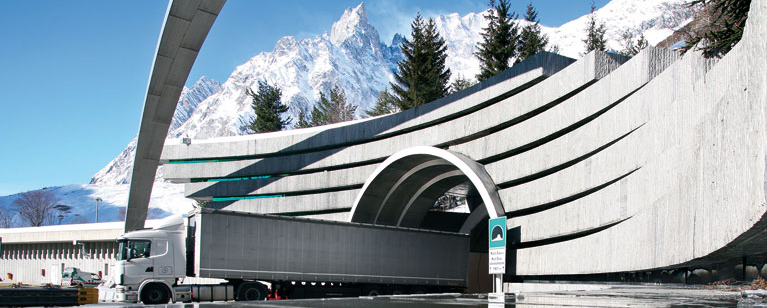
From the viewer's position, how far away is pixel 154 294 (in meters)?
23.4

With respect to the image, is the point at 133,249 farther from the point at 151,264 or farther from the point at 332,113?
the point at 332,113

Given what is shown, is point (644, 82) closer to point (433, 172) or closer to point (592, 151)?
point (592, 151)

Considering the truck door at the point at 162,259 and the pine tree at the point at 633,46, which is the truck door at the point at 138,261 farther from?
the pine tree at the point at 633,46

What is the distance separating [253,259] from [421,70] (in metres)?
50.7

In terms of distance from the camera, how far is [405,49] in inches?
2884

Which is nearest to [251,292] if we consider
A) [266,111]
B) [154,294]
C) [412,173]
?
[154,294]

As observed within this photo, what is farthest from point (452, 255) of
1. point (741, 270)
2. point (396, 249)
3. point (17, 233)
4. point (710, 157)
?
point (17, 233)

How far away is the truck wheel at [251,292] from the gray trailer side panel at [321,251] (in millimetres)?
471

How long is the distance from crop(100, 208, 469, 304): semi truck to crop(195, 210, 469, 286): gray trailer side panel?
37 mm

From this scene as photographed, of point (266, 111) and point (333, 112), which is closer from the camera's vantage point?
point (266, 111)

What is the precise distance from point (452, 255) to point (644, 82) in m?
12.5

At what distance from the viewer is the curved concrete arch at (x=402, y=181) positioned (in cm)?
2900

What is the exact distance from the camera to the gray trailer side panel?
76.3 feet

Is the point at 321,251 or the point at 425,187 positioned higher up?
the point at 425,187
